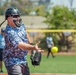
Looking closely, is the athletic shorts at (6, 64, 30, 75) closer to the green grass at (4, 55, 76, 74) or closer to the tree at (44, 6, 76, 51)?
the green grass at (4, 55, 76, 74)

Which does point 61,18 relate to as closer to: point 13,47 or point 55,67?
point 55,67

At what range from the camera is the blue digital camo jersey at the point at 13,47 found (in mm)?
6824

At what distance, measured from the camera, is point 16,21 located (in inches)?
271

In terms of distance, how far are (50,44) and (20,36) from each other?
20534 mm

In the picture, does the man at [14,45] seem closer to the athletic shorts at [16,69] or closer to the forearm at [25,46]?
the athletic shorts at [16,69]

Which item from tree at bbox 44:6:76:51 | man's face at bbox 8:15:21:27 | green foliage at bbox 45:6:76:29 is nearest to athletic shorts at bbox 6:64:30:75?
man's face at bbox 8:15:21:27

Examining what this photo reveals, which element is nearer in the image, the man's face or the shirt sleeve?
the shirt sleeve

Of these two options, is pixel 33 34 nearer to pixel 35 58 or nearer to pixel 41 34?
pixel 41 34

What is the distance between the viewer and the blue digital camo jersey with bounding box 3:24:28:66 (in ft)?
22.4

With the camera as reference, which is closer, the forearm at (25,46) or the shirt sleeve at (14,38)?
the forearm at (25,46)

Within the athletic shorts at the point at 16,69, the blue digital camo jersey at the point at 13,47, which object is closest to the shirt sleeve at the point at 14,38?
the blue digital camo jersey at the point at 13,47

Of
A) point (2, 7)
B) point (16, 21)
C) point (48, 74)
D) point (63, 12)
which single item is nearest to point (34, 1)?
point (2, 7)

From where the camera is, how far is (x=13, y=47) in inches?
271

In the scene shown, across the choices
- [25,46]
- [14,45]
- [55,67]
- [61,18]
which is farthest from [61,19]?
[25,46]
